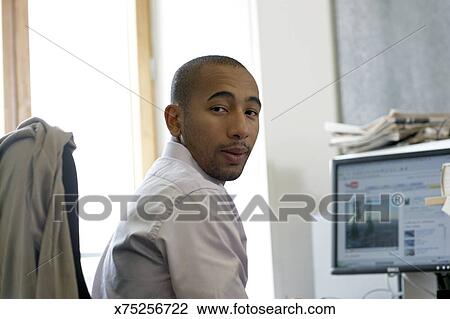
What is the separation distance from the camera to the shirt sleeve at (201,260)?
0.56m

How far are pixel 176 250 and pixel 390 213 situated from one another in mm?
662

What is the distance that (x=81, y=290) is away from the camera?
583 mm

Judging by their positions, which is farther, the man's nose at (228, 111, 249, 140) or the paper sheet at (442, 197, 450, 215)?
the paper sheet at (442, 197, 450, 215)

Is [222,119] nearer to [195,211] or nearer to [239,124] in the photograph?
[239,124]

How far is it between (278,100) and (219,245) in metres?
1.00

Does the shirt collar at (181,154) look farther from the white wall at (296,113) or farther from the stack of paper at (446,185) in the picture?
the white wall at (296,113)

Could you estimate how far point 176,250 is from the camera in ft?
1.88

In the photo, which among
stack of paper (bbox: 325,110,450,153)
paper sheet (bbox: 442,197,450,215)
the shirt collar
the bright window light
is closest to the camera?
the shirt collar

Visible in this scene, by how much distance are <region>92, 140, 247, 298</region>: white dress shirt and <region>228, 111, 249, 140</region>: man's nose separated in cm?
8

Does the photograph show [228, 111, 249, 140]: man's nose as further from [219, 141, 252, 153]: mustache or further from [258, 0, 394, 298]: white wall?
[258, 0, 394, 298]: white wall

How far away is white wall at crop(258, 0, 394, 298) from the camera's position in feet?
4.87

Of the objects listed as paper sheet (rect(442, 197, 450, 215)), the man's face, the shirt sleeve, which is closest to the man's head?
the man's face

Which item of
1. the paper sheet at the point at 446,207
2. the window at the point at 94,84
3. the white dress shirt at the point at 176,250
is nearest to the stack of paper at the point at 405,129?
the paper sheet at the point at 446,207

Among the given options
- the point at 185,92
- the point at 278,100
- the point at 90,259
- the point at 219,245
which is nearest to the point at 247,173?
the point at 278,100
